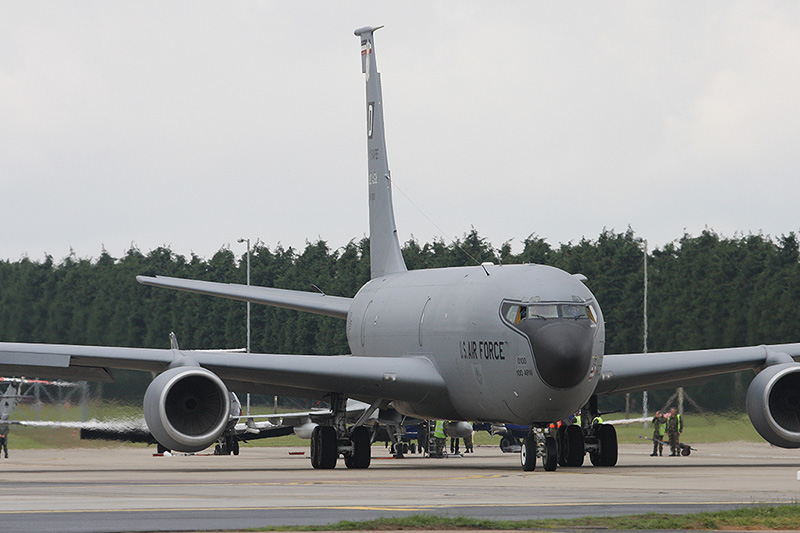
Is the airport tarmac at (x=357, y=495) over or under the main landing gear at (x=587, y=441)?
under

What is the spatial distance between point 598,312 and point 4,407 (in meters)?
21.2

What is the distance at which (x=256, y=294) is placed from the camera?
96.5ft

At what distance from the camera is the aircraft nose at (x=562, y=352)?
898 inches

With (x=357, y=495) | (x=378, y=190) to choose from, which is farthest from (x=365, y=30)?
(x=357, y=495)

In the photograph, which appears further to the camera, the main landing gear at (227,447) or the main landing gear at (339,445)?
the main landing gear at (227,447)

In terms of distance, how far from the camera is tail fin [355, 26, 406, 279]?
33.7 metres

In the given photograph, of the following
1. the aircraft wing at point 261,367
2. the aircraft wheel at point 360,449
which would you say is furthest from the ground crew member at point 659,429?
the aircraft wheel at point 360,449

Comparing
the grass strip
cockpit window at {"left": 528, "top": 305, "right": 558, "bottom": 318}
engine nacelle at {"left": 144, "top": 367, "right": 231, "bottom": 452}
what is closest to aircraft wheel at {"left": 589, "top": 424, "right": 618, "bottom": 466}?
cockpit window at {"left": 528, "top": 305, "right": 558, "bottom": 318}

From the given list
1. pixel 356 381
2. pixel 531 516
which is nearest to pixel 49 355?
pixel 356 381

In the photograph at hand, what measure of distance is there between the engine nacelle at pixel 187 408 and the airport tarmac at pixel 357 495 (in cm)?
69

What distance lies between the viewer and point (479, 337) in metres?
24.6

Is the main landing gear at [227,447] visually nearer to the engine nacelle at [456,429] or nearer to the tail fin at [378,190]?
the engine nacelle at [456,429]

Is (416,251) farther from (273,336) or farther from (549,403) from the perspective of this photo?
(549,403)

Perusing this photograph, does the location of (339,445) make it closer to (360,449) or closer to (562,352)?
(360,449)
